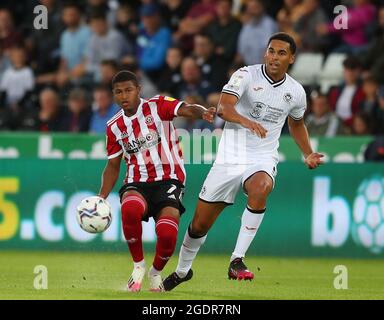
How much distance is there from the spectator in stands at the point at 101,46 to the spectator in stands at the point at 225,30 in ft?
4.94

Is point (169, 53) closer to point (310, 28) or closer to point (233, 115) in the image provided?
point (310, 28)

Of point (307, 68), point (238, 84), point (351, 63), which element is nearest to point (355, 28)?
point (307, 68)

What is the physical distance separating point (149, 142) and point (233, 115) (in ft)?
3.18

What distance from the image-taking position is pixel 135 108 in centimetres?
1106

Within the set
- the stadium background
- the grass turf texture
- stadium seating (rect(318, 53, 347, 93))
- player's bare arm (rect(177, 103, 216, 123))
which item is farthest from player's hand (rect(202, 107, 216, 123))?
stadium seating (rect(318, 53, 347, 93))

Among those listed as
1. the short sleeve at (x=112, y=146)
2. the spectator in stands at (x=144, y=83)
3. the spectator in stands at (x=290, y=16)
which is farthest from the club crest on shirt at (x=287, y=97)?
the spectator in stands at (x=144, y=83)

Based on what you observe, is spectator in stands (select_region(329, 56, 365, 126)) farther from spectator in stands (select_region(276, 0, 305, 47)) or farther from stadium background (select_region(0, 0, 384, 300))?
spectator in stands (select_region(276, 0, 305, 47))

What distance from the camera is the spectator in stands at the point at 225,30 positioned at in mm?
18141

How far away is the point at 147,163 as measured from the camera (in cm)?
1100

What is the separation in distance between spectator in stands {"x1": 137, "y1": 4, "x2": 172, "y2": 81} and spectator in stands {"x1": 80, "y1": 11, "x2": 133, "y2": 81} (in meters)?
0.29

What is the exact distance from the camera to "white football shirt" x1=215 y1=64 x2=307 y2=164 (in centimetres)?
1099

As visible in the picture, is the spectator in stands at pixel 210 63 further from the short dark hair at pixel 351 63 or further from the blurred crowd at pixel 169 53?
the short dark hair at pixel 351 63
